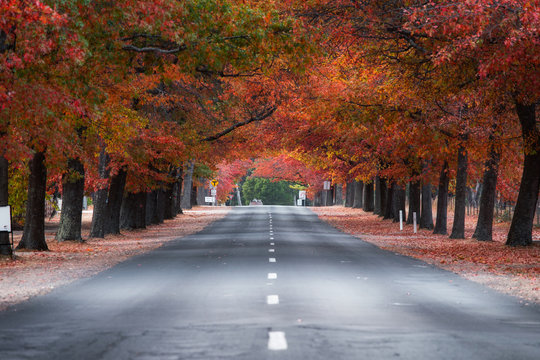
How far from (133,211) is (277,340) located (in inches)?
1318

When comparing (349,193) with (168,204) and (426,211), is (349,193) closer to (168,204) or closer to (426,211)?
(168,204)

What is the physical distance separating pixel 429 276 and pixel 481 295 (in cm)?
352

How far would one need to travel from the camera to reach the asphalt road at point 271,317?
802cm

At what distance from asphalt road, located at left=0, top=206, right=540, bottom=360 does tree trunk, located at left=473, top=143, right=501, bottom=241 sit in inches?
466

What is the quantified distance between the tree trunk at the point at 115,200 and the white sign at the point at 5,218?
12.8 m

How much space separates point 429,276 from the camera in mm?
17219

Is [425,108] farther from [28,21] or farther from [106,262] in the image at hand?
[28,21]

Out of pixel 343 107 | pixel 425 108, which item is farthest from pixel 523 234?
pixel 343 107

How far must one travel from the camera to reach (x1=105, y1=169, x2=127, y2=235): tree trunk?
115 ft

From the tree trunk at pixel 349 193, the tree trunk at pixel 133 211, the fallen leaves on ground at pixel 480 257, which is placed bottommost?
the fallen leaves on ground at pixel 480 257

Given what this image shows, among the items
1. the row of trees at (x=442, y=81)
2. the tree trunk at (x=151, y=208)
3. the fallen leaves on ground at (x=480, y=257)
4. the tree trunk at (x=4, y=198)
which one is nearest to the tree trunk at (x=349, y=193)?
the tree trunk at (x=151, y=208)

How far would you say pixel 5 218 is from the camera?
21.2 m

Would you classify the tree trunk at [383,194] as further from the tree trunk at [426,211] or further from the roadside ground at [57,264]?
the roadside ground at [57,264]

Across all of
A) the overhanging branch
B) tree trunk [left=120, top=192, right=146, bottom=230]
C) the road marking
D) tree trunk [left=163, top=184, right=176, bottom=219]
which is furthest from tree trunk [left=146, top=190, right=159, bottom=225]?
the road marking
